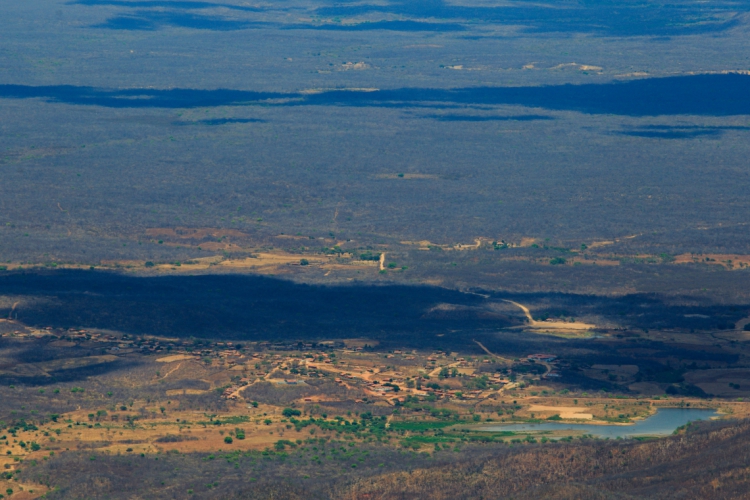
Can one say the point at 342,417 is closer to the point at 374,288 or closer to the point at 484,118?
the point at 374,288

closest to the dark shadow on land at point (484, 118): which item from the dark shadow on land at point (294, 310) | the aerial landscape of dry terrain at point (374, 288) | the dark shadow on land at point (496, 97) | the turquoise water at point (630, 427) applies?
the aerial landscape of dry terrain at point (374, 288)

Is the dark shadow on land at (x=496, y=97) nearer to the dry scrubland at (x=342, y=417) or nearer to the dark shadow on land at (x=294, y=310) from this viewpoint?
the dark shadow on land at (x=294, y=310)

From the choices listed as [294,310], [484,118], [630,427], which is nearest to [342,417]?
[630,427]

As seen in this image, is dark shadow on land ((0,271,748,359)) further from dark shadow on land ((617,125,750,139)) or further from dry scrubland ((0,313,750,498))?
dark shadow on land ((617,125,750,139))

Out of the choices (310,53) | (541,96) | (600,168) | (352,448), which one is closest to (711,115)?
(541,96)

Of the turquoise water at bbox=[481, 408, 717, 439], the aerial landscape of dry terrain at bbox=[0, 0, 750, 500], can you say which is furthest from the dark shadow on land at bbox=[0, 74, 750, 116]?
the turquoise water at bbox=[481, 408, 717, 439]

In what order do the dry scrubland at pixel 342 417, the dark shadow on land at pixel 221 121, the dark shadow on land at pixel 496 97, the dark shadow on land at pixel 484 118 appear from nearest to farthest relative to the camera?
the dry scrubland at pixel 342 417 → the dark shadow on land at pixel 221 121 → the dark shadow on land at pixel 484 118 → the dark shadow on land at pixel 496 97
